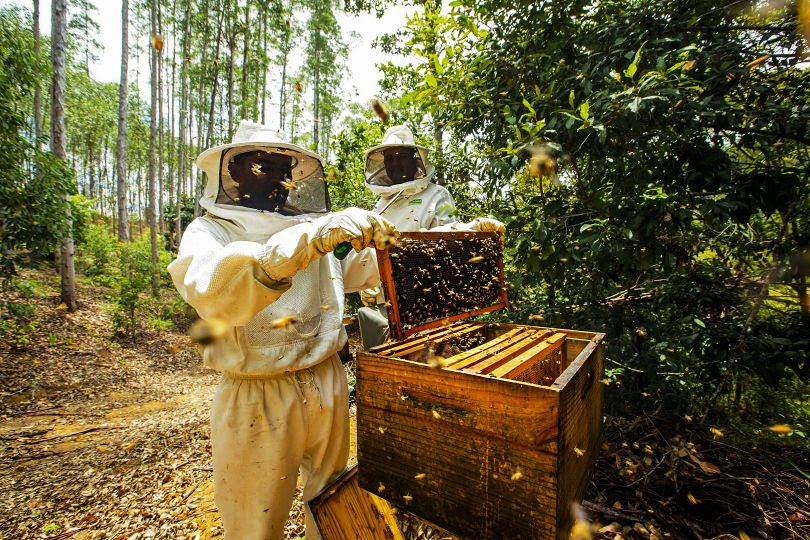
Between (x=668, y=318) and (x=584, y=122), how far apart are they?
1740mm

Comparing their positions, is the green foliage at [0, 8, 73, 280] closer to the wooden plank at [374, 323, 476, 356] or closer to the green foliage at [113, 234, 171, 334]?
the green foliage at [113, 234, 171, 334]

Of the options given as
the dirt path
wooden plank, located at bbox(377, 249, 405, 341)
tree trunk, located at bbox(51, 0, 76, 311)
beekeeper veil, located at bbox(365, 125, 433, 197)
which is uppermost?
tree trunk, located at bbox(51, 0, 76, 311)

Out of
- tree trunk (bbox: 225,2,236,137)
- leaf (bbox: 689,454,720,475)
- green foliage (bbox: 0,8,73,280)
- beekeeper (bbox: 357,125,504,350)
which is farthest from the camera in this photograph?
tree trunk (bbox: 225,2,236,137)

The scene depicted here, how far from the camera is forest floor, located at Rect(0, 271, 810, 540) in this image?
1.89m

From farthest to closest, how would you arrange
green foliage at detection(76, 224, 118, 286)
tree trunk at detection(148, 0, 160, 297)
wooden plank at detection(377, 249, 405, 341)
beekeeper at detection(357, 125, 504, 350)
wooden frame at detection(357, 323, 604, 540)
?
green foliage at detection(76, 224, 118, 286)
tree trunk at detection(148, 0, 160, 297)
beekeeper at detection(357, 125, 504, 350)
wooden plank at detection(377, 249, 405, 341)
wooden frame at detection(357, 323, 604, 540)

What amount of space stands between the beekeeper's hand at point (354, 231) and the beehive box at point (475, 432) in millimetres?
135

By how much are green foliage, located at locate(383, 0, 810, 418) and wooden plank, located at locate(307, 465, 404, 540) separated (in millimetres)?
1693

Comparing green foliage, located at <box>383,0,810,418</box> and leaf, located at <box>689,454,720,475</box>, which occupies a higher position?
green foliage, located at <box>383,0,810,418</box>

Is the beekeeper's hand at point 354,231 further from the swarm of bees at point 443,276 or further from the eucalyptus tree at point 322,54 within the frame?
the eucalyptus tree at point 322,54

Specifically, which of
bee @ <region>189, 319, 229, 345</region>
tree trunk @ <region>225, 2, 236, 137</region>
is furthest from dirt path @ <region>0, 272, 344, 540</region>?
tree trunk @ <region>225, 2, 236, 137</region>

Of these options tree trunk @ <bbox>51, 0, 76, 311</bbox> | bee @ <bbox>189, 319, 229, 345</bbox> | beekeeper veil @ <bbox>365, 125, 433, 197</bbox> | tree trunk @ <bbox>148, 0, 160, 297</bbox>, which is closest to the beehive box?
bee @ <bbox>189, 319, 229, 345</bbox>

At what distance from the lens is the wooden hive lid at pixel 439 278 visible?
5.71 ft

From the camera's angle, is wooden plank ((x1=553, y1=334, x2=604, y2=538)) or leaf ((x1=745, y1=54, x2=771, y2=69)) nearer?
wooden plank ((x1=553, y1=334, x2=604, y2=538))

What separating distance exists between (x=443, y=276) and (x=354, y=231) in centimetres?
72
